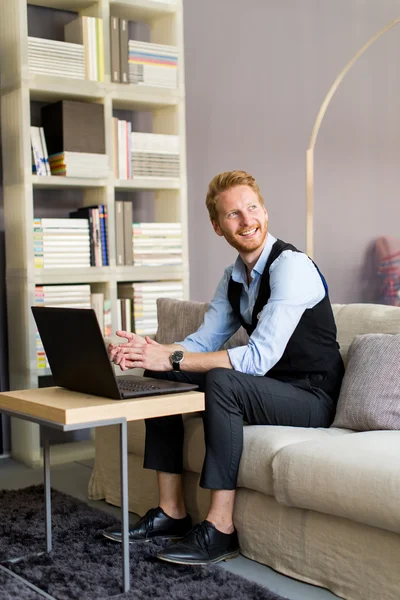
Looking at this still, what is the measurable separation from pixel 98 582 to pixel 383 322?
4.21ft

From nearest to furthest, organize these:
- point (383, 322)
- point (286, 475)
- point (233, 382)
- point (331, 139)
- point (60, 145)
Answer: point (286, 475) < point (233, 382) < point (383, 322) < point (60, 145) < point (331, 139)

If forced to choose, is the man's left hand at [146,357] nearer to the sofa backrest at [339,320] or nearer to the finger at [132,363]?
the finger at [132,363]

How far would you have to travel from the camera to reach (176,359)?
2.61 meters

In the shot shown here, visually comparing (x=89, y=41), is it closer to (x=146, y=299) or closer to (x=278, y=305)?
(x=146, y=299)

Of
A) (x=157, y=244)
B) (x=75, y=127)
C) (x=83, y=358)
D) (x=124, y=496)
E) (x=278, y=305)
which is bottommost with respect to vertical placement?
(x=124, y=496)

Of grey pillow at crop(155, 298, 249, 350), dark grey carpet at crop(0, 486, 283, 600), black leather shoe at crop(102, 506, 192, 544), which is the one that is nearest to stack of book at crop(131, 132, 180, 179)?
grey pillow at crop(155, 298, 249, 350)

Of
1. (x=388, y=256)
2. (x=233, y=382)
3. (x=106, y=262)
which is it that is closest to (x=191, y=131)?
(x=106, y=262)

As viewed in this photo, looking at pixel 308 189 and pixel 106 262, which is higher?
pixel 308 189

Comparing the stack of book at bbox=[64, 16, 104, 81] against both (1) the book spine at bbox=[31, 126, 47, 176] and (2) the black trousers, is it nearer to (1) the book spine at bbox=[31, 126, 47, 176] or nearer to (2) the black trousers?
(1) the book spine at bbox=[31, 126, 47, 176]

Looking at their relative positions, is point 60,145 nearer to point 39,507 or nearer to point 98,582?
point 39,507

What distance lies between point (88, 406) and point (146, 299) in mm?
2100

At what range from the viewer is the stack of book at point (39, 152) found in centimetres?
394

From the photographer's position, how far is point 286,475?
2352 millimetres

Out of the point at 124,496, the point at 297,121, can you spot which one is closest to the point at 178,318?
the point at 124,496
